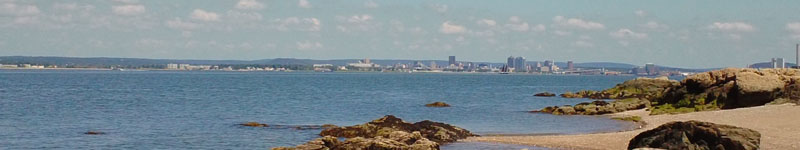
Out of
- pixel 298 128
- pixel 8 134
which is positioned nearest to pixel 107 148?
pixel 8 134

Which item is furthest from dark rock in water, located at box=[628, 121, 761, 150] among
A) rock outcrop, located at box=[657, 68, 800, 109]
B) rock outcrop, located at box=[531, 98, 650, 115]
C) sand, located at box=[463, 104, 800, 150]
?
rock outcrop, located at box=[531, 98, 650, 115]

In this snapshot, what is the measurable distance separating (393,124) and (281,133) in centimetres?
684

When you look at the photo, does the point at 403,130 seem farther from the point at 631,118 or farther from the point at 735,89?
the point at 735,89

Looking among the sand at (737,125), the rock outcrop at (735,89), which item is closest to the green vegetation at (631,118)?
the sand at (737,125)

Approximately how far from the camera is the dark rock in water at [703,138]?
25719 millimetres

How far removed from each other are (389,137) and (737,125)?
16.7 m

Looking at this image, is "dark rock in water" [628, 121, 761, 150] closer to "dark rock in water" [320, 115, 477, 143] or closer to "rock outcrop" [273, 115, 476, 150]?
"rock outcrop" [273, 115, 476, 150]

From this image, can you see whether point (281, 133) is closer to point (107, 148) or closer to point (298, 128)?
point (298, 128)

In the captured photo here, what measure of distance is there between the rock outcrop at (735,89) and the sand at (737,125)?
14.8ft

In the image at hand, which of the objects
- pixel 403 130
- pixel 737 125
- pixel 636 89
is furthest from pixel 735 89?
pixel 636 89

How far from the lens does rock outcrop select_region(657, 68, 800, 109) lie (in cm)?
5188

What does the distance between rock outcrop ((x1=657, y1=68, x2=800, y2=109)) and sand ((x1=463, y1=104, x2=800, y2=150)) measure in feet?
14.8

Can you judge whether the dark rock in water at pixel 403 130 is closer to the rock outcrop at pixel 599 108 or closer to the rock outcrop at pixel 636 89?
the rock outcrop at pixel 599 108

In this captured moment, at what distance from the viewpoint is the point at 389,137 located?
31.9 meters
